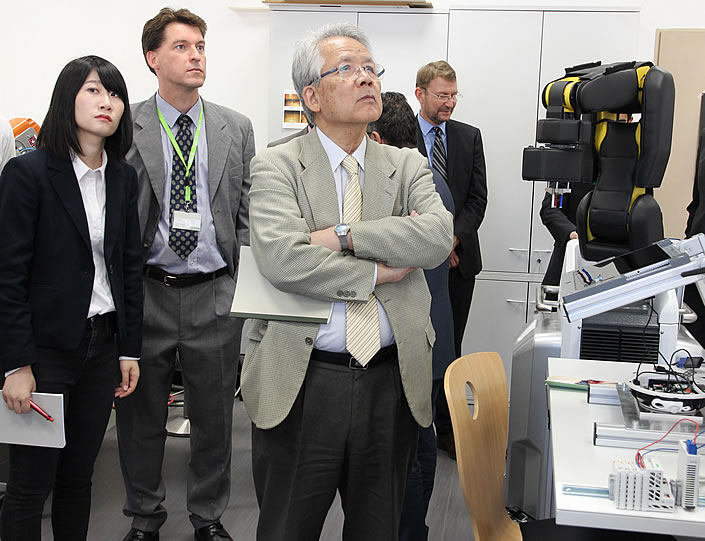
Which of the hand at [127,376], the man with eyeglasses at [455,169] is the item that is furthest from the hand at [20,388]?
the man with eyeglasses at [455,169]

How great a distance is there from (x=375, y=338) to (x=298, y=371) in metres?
0.20

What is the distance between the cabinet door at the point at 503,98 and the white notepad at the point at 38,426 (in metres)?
2.86

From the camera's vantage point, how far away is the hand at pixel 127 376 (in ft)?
7.78

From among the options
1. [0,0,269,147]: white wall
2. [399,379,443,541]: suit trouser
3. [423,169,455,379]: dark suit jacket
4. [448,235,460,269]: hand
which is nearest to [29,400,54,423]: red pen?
[399,379,443,541]: suit trouser

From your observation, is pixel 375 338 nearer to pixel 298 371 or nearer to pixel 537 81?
pixel 298 371

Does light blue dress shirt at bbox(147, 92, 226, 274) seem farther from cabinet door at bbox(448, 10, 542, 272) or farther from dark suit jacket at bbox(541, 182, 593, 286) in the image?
cabinet door at bbox(448, 10, 542, 272)

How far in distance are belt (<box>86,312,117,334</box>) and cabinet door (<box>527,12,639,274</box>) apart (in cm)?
269

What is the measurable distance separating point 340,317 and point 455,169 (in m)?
2.23

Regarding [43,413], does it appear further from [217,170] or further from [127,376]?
[217,170]

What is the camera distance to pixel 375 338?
1880 millimetres

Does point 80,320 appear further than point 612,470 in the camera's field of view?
Yes

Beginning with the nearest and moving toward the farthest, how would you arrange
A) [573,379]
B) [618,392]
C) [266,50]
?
[618,392]
[573,379]
[266,50]

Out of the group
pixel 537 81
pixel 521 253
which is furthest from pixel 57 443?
pixel 537 81

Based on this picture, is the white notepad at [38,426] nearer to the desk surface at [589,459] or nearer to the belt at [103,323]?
the belt at [103,323]
